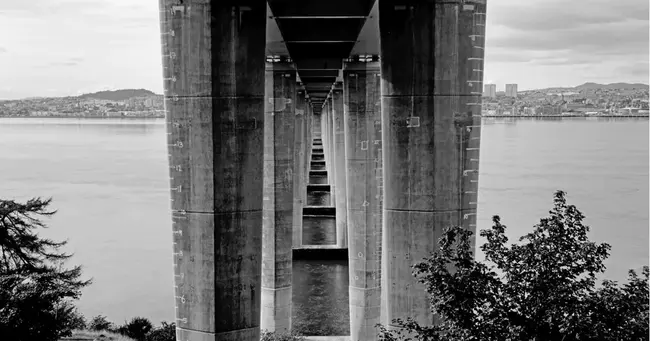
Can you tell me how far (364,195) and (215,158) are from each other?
1450 centimetres

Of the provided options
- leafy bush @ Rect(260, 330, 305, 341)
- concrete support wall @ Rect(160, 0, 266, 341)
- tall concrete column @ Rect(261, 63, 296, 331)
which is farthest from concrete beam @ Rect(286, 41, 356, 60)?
leafy bush @ Rect(260, 330, 305, 341)

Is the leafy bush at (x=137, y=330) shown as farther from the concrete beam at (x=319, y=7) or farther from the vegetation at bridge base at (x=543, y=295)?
the vegetation at bridge base at (x=543, y=295)

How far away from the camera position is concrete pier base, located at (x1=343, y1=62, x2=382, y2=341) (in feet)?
83.5

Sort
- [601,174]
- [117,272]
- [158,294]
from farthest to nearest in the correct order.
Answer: [601,174]
[117,272]
[158,294]

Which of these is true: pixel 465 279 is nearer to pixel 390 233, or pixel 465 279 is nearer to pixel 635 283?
pixel 635 283

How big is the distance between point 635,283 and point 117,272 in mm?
39270

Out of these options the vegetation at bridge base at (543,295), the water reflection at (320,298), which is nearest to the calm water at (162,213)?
the water reflection at (320,298)

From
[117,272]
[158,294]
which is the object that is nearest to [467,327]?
[158,294]

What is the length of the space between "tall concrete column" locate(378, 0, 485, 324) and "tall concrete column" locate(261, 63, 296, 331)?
37.6ft

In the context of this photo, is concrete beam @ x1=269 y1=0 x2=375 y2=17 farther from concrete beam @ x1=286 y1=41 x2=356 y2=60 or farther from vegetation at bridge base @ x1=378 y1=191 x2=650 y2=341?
vegetation at bridge base @ x1=378 y1=191 x2=650 y2=341

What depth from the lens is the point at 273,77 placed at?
933 inches

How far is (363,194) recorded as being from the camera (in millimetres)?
26062

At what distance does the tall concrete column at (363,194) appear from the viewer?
25.4 meters

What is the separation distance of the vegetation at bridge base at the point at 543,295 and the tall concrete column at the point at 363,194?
16.0 m
